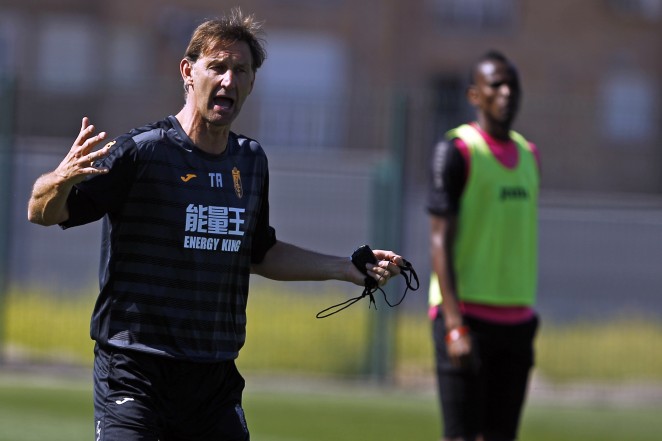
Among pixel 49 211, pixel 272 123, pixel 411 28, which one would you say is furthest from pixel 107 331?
pixel 411 28

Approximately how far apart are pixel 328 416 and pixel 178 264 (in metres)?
6.82

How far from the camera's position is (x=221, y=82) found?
518cm

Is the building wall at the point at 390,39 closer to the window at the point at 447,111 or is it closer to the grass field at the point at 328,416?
the window at the point at 447,111

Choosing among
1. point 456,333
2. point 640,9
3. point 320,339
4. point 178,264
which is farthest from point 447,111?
point 640,9

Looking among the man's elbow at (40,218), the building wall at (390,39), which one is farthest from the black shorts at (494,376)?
the building wall at (390,39)

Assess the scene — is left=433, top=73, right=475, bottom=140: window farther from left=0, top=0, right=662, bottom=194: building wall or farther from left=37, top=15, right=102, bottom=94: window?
left=37, top=15, right=102, bottom=94: window

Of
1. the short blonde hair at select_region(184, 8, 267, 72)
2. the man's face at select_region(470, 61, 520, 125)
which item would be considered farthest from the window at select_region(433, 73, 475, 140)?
the short blonde hair at select_region(184, 8, 267, 72)

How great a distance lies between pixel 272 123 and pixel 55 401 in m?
5.99

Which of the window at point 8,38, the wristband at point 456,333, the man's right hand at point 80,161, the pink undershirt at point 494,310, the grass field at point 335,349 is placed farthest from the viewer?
the window at point 8,38

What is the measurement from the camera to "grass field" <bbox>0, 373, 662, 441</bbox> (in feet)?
34.4

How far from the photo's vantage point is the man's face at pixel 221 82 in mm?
5188

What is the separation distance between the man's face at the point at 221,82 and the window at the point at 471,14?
105 feet

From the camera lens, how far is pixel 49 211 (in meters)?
4.77

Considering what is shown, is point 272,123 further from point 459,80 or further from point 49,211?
point 459,80
